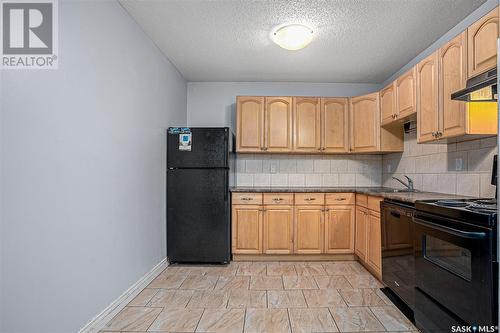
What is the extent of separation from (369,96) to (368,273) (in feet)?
7.33

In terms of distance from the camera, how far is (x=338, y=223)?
11.3 feet

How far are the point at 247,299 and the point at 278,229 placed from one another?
1188 mm

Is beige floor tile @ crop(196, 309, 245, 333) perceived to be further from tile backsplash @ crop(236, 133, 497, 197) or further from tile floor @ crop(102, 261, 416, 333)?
tile backsplash @ crop(236, 133, 497, 197)

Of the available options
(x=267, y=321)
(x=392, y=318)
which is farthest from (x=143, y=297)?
(x=392, y=318)

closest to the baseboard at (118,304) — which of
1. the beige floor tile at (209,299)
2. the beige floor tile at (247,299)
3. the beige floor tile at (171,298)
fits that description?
the beige floor tile at (171,298)

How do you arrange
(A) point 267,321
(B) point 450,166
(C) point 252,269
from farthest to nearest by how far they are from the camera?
(C) point 252,269 → (B) point 450,166 → (A) point 267,321

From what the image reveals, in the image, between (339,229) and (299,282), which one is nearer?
(299,282)

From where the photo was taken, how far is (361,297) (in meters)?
2.43

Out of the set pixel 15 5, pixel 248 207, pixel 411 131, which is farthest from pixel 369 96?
pixel 15 5

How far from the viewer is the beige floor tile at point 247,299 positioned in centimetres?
229

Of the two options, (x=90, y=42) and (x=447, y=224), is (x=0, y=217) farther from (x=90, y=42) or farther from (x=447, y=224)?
(x=447, y=224)

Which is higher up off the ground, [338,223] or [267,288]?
[338,223]

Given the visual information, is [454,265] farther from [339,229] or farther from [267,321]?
[339,229]

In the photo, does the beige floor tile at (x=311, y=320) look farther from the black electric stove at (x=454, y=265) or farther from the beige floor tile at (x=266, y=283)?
the black electric stove at (x=454, y=265)
